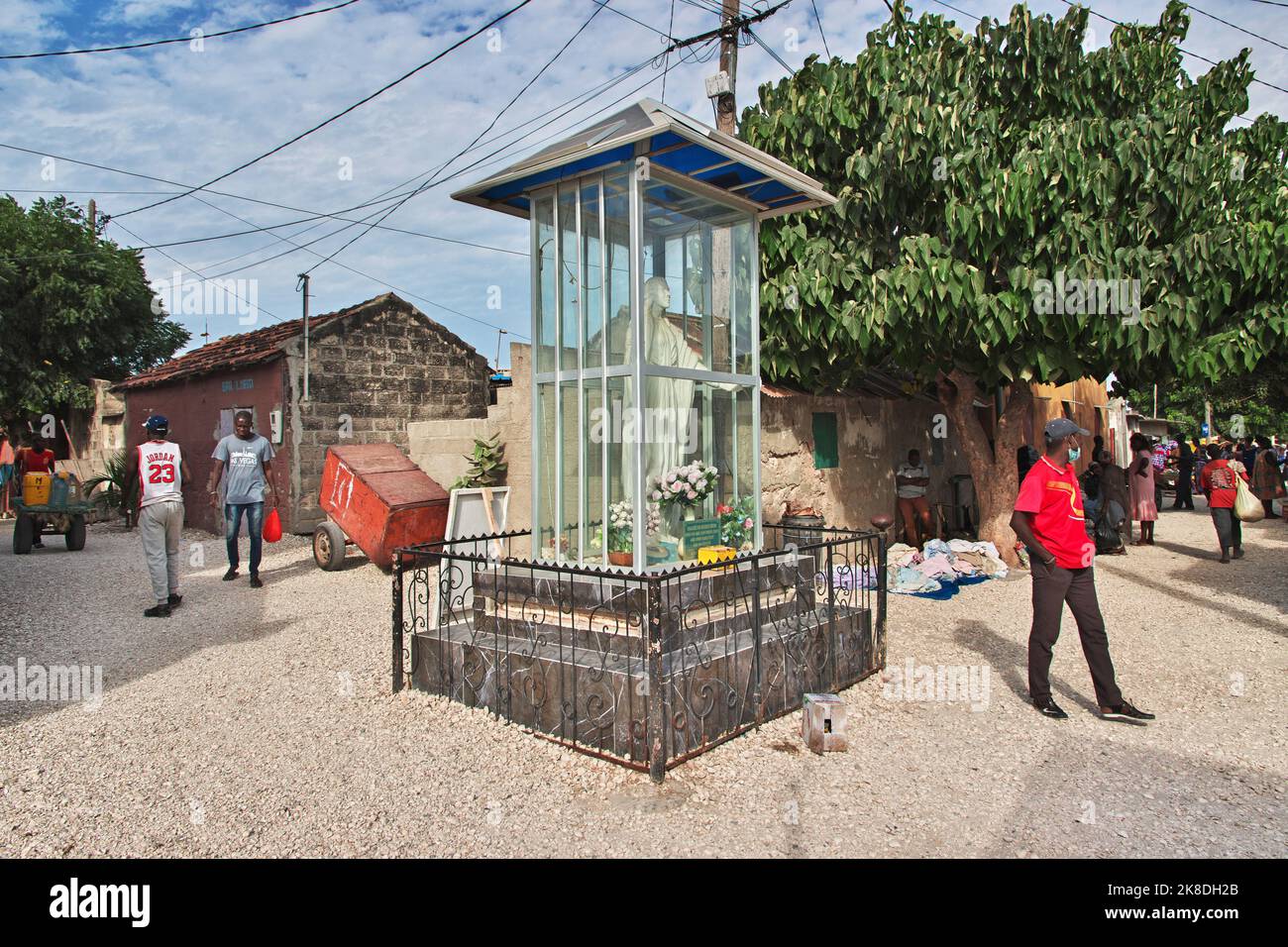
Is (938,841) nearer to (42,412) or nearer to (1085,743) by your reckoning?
(1085,743)

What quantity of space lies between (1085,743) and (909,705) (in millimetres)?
1037

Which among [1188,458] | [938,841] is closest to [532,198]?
[938,841]

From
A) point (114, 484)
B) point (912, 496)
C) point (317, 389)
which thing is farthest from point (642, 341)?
point (114, 484)

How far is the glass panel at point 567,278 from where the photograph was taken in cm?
575

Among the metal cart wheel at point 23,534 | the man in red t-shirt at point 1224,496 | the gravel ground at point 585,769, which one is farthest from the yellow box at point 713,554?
the metal cart wheel at point 23,534

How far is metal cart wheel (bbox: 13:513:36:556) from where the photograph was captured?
11734 mm

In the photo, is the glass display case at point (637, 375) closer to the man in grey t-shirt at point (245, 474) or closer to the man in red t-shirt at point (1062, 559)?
the man in red t-shirt at point (1062, 559)

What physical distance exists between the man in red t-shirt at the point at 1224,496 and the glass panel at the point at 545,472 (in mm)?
9130

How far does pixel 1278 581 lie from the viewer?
30.8 ft

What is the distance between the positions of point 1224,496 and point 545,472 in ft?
31.1

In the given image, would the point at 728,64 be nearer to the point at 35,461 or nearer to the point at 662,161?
the point at 662,161

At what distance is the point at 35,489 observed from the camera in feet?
39.0

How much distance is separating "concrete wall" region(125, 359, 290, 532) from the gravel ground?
6.51 meters

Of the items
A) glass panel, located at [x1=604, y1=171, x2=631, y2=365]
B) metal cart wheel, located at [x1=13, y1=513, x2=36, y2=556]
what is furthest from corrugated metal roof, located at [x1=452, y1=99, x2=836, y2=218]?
metal cart wheel, located at [x1=13, y1=513, x2=36, y2=556]
